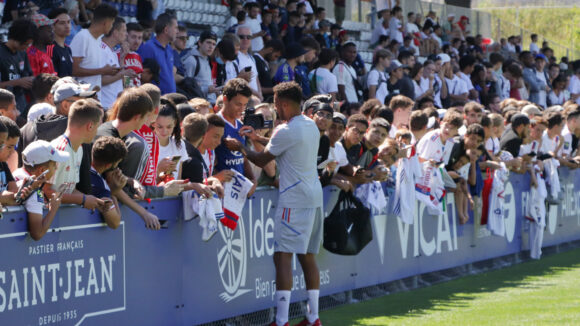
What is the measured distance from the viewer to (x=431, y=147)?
39.3ft

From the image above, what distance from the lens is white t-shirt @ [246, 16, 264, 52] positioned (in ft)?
57.1

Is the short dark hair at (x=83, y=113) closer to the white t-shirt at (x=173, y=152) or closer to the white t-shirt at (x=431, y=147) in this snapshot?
the white t-shirt at (x=173, y=152)

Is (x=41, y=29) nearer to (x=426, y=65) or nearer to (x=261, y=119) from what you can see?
(x=261, y=119)

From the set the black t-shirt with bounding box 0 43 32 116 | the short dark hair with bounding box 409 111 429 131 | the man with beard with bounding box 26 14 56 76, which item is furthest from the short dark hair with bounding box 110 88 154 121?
the short dark hair with bounding box 409 111 429 131

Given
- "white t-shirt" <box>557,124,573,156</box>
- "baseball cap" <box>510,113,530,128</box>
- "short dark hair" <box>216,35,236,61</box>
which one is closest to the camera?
"short dark hair" <box>216,35,236,61</box>

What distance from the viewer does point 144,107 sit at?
7262mm

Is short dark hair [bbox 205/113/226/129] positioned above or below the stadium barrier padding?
above

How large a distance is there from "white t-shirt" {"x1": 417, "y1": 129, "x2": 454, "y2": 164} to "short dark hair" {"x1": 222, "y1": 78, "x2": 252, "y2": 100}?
3829 millimetres

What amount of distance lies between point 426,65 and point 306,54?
4.69 metres

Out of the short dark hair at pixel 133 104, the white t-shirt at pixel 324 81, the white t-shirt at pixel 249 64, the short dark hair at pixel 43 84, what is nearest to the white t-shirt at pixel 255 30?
the white t-shirt at pixel 324 81

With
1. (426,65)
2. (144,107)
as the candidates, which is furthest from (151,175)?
(426,65)

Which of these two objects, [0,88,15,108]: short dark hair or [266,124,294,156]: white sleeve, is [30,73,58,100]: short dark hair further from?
[266,124,294,156]: white sleeve

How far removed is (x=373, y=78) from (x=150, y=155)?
988 centimetres

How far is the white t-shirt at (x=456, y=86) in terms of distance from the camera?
20.6m
